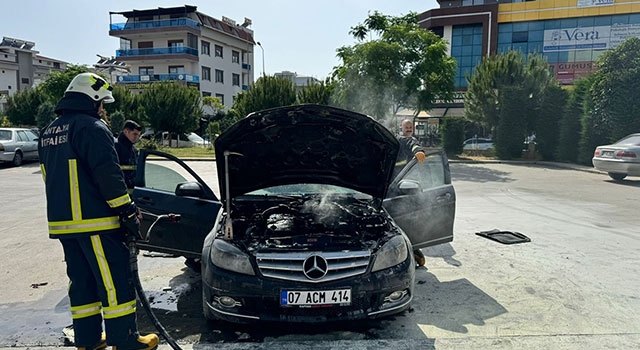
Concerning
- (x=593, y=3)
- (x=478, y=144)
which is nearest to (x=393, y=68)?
(x=478, y=144)

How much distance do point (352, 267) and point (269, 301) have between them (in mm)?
649

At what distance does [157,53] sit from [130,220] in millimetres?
50027

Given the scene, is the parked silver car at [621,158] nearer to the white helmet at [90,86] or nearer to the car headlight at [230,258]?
the car headlight at [230,258]

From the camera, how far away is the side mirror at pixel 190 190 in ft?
14.0

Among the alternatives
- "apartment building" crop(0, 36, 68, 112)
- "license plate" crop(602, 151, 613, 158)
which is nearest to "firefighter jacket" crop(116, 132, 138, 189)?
"license plate" crop(602, 151, 613, 158)

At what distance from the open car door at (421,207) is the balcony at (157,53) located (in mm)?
46416

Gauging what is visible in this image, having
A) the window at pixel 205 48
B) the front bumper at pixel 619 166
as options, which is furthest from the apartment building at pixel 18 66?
the front bumper at pixel 619 166

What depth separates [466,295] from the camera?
4.38m

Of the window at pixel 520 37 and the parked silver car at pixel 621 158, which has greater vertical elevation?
the window at pixel 520 37

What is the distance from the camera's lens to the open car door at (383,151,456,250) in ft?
15.1

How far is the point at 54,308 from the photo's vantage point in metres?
4.07

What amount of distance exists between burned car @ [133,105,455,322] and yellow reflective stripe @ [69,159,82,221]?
3.18 feet

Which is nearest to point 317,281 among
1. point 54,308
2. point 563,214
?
point 54,308

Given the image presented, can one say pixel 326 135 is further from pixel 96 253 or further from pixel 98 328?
pixel 98 328
